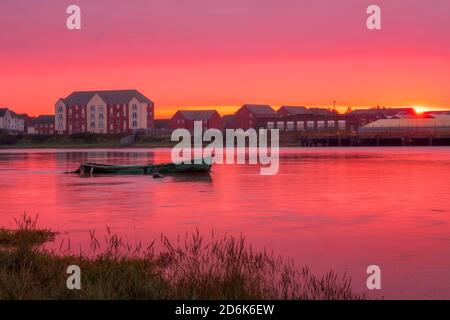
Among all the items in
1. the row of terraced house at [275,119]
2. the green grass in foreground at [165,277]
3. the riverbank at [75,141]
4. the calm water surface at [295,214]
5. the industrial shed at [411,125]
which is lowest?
the calm water surface at [295,214]

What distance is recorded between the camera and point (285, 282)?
12.2 meters

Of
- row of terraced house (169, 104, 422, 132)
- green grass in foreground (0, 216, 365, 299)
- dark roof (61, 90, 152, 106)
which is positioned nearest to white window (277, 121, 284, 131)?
row of terraced house (169, 104, 422, 132)

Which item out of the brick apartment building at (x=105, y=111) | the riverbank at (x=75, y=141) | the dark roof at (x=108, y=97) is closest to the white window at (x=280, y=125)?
the riverbank at (x=75, y=141)

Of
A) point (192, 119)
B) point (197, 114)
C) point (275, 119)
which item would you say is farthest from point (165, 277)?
point (197, 114)

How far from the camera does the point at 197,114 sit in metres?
194

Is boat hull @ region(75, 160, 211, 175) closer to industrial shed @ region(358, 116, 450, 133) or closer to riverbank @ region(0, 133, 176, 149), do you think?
riverbank @ region(0, 133, 176, 149)

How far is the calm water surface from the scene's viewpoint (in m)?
14.8

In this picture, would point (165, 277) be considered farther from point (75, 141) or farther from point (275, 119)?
point (275, 119)

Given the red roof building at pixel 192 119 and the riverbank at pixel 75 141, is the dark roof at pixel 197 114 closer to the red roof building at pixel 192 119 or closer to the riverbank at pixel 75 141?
the red roof building at pixel 192 119

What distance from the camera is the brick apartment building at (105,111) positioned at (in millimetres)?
172125

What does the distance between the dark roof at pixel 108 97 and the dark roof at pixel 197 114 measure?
19452 mm

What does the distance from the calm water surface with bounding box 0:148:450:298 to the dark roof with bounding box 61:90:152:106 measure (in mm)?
130819

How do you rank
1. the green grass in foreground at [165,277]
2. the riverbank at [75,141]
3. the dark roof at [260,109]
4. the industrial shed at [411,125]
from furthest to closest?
the dark roof at [260,109] < the riverbank at [75,141] < the industrial shed at [411,125] < the green grass in foreground at [165,277]
